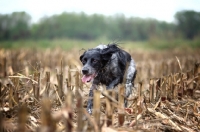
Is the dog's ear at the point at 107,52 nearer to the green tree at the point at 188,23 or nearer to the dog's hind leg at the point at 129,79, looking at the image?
the dog's hind leg at the point at 129,79

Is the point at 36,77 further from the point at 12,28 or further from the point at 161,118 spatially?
the point at 12,28

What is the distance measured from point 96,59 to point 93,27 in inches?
1679

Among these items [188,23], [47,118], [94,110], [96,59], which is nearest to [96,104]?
[94,110]

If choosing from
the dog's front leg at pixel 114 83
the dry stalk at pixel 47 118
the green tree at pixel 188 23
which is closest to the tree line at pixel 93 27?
the green tree at pixel 188 23

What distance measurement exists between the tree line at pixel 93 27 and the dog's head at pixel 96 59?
32.4m

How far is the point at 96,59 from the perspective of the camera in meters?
5.20

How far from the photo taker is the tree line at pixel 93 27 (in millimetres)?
38562

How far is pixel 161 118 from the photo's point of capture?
389cm

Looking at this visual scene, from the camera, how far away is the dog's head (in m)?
5.08

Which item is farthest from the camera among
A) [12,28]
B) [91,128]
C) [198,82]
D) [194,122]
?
[12,28]

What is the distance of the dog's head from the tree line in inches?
1275

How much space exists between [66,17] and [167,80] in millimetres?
43792

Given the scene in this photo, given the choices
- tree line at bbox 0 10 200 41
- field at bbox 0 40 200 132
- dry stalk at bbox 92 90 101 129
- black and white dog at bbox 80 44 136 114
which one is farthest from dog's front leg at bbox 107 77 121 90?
tree line at bbox 0 10 200 41

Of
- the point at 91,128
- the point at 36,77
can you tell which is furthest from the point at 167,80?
the point at 91,128
